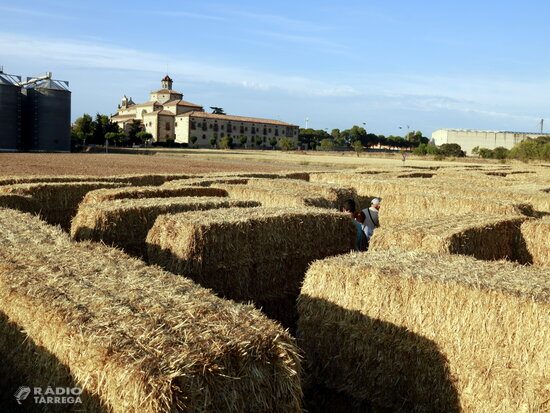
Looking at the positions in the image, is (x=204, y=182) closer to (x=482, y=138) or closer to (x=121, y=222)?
(x=121, y=222)

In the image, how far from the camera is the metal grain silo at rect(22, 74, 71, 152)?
8756cm

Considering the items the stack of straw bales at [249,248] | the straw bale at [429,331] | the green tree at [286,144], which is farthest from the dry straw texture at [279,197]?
the green tree at [286,144]

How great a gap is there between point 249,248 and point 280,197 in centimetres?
499

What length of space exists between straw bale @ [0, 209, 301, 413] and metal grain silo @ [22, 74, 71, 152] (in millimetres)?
90762

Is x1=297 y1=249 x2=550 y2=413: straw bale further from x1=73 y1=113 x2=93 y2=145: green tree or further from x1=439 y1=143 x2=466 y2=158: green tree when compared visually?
x1=439 y1=143 x2=466 y2=158: green tree

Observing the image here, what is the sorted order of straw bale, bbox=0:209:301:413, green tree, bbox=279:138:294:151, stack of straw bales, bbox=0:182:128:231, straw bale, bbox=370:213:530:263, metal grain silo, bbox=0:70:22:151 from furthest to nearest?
1. green tree, bbox=279:138:294:151
2. metal grain silo, bbox=0:70:22:151
3. stack of straw bales, bbox=0:182:128:231
4. straw bale, bbox=370:213:530:263
5. straw bale, bbox=0:209:301:413

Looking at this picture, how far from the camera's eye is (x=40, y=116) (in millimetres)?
87625

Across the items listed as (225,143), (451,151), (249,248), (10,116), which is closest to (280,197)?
(249,248)

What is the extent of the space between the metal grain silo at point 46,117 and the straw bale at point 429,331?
297 feet

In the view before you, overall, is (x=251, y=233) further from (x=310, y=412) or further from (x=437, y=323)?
(x=437, y=323)

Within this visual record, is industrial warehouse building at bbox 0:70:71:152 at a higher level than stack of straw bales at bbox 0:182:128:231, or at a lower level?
A: higher

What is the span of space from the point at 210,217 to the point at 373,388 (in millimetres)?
4516

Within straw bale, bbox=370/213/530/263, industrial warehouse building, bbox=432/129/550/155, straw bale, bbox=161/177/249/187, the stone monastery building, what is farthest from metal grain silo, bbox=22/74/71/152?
industrial warehouse building, bbox=432/129/550/155

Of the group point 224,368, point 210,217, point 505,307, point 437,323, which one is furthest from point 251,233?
point 224,368
